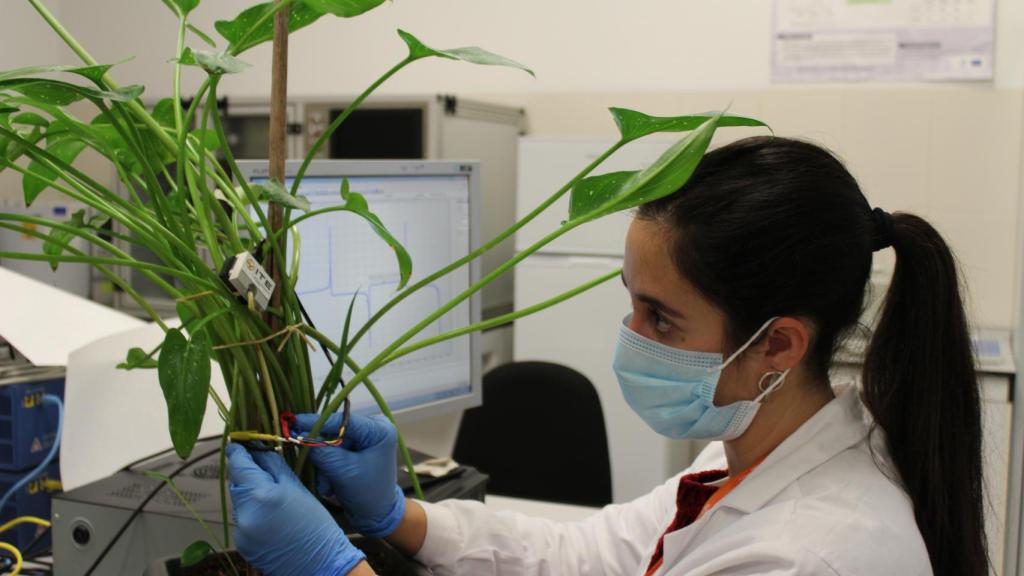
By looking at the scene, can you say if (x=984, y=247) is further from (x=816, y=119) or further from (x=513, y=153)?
(x=513, y=153)

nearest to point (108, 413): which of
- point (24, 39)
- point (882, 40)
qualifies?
point (882, 40)

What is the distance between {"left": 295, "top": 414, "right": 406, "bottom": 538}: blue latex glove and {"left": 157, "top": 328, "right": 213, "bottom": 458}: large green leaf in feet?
0.72

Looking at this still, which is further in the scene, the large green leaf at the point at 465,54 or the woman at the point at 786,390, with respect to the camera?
the woman at the point at 786,390

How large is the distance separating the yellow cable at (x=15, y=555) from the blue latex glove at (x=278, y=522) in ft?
1.48

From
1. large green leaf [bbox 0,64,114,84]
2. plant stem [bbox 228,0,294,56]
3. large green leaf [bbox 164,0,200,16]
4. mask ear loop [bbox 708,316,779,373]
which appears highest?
large green leaf [bbox 164,0,200,16]

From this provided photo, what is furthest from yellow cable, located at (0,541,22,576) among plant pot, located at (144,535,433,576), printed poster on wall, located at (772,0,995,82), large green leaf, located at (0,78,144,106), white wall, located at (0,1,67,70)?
white wall, located at (0,1,67,70)

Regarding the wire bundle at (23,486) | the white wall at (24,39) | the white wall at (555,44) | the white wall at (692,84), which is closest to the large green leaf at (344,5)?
the wire bundle at (23,486)

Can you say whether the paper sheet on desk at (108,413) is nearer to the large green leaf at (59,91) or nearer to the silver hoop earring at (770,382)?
the large green leaf at (59,91)

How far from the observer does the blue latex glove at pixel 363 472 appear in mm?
977

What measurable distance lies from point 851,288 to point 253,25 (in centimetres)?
68

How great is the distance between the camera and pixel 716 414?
1.08 metres

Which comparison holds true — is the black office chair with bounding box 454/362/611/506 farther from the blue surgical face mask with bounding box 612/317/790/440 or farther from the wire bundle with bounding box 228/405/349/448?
the wire bundle with bounding box 228/405/349/448

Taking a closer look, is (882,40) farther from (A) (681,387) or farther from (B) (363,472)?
(B) (363,472)

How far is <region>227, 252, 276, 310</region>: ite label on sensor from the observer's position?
2.50 ft
